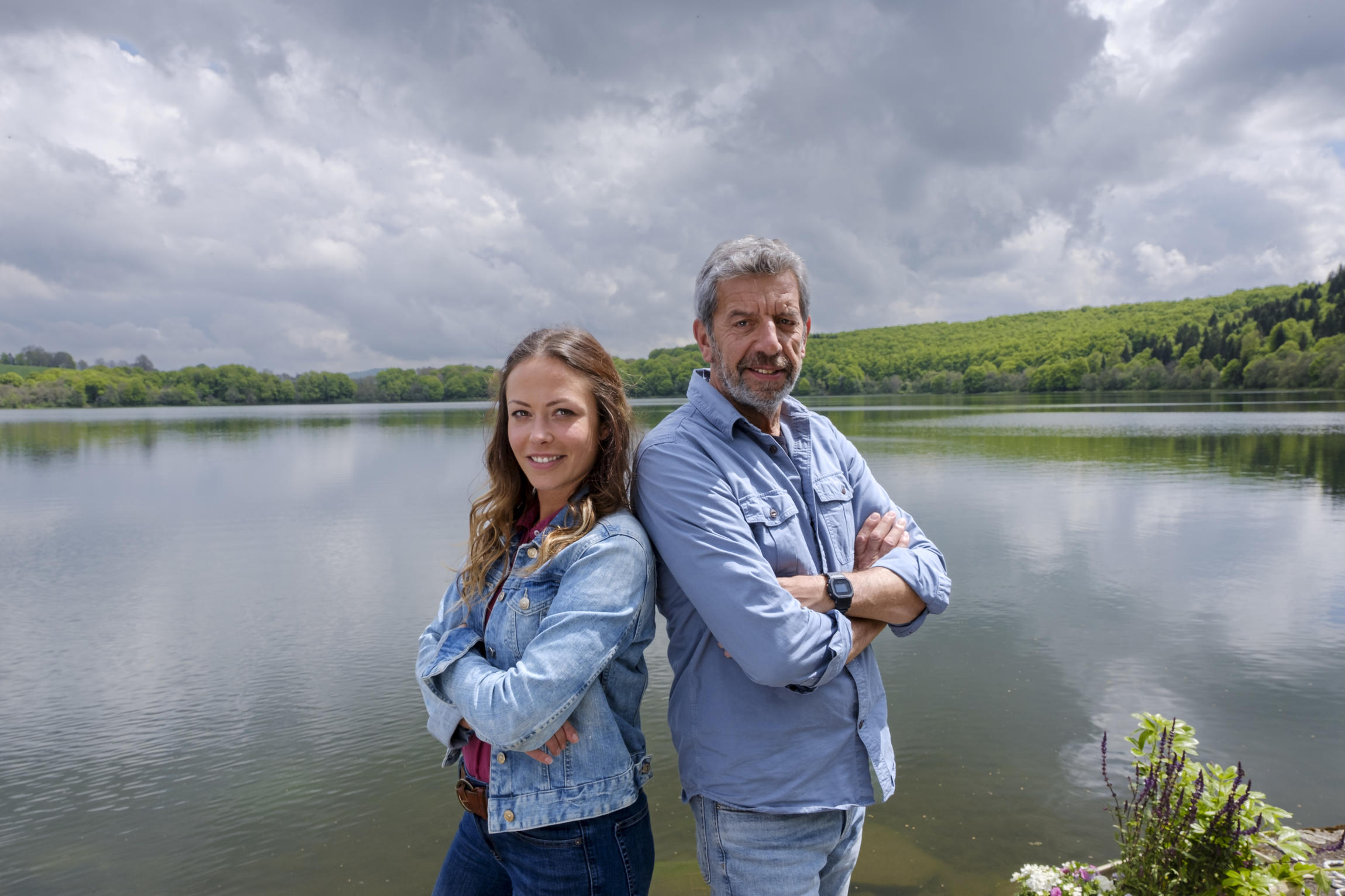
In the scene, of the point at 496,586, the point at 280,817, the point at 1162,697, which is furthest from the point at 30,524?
the point at 1162,697

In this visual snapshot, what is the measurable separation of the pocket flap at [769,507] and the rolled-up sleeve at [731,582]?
0.14ft

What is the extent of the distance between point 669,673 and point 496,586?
5.95m

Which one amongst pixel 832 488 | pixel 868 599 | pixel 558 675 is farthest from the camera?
pixel 832 488

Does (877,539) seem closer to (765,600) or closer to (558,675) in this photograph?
(765,600)

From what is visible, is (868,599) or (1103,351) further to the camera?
(1103,351)

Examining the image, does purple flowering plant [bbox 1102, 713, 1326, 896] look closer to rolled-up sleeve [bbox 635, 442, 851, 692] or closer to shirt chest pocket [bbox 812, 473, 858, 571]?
shirt chest pocket [bbox 812, 473, 858, 571]

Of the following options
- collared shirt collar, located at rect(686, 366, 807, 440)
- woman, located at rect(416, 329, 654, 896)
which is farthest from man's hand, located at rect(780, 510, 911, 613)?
woman, located at rect(416, 329, 654, 896)

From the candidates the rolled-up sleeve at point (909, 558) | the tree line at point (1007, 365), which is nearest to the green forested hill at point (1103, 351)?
the tree line at point (1007, 365)

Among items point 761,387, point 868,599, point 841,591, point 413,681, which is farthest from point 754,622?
point 413,681

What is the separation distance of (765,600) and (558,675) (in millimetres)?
688

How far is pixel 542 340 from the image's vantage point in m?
2.61

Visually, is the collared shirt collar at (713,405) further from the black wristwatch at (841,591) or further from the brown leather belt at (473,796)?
the brown leather belt at (473,796)

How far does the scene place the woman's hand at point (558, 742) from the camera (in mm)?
2260

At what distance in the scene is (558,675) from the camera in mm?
2141
